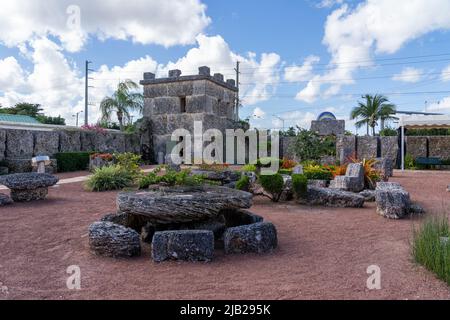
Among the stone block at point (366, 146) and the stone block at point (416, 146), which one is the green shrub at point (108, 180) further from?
the stone block at point (416, 146)

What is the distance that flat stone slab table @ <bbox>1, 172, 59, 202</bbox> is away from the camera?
781cm

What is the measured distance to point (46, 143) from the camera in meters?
15.5

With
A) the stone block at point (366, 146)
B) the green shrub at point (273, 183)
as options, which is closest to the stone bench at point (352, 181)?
the green shrub at point (273, 183)

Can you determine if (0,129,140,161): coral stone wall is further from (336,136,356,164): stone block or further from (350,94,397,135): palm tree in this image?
(350,94,397,135): palm tree

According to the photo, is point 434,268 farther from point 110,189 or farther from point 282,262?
point 110,189

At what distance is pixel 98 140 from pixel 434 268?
16952 millimetres

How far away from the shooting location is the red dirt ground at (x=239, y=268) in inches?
129

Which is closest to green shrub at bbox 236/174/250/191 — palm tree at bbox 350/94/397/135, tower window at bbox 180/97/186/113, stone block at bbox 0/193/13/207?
stone block at bbox 0/193/13/207

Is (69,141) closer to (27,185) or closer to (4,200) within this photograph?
(27,185)

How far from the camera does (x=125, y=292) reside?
3277 mm

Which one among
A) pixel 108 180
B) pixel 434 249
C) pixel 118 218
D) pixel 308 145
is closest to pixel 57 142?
pixel 108 180

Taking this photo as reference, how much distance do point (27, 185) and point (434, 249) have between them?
24.1 feet

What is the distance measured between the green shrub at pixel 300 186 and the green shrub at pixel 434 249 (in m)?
3.66
